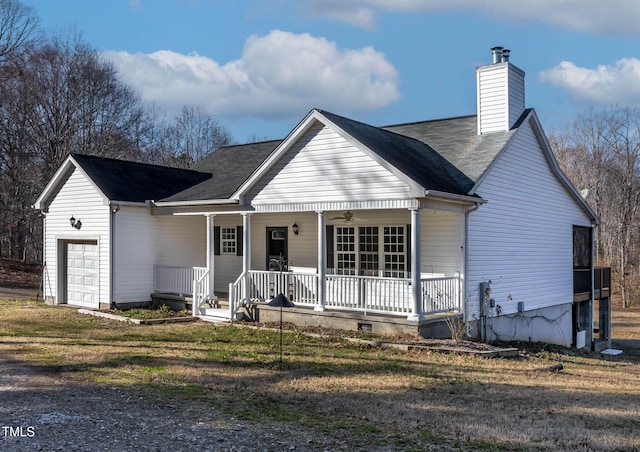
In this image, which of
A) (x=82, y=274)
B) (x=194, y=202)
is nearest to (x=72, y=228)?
(x=82, y=274)

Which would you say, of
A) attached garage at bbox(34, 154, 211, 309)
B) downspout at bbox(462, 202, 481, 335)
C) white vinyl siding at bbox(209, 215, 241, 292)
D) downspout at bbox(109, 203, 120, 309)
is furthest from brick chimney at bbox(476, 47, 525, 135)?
downspout at bbox(109, 203, 120, 309)

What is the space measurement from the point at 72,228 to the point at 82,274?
1.52 m

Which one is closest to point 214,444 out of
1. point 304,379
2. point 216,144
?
point 304,379

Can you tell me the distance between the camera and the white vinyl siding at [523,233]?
51.4 feet

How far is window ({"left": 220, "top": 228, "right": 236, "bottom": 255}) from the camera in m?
20.4

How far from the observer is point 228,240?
67.2 ft

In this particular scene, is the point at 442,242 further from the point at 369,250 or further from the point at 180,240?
the point at 180,240

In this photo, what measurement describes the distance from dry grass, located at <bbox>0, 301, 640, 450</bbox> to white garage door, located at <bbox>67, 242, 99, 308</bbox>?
161 inches

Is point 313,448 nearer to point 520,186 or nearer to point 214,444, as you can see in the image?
point 214,444

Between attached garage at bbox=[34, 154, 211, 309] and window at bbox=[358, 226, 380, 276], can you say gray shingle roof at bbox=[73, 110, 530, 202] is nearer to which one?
attached garage at bbox=[34, 154, 211, 309]

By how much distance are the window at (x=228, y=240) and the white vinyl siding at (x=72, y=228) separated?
12.7 ft

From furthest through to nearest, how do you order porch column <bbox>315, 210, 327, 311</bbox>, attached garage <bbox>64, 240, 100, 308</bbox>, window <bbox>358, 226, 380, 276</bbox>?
1. attached garage <bbox>64, 240, 100, 308</bbox>
2. window <bbox>358, 226, 380, 276</bbox>
3. porch column <bbox>315, 210, 327, 311</bbox>

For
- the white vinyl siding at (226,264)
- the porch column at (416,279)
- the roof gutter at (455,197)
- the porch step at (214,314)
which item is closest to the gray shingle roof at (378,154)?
the roof gutter at (455,197)

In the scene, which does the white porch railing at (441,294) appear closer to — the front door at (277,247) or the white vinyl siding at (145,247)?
the front door at (277,247)
